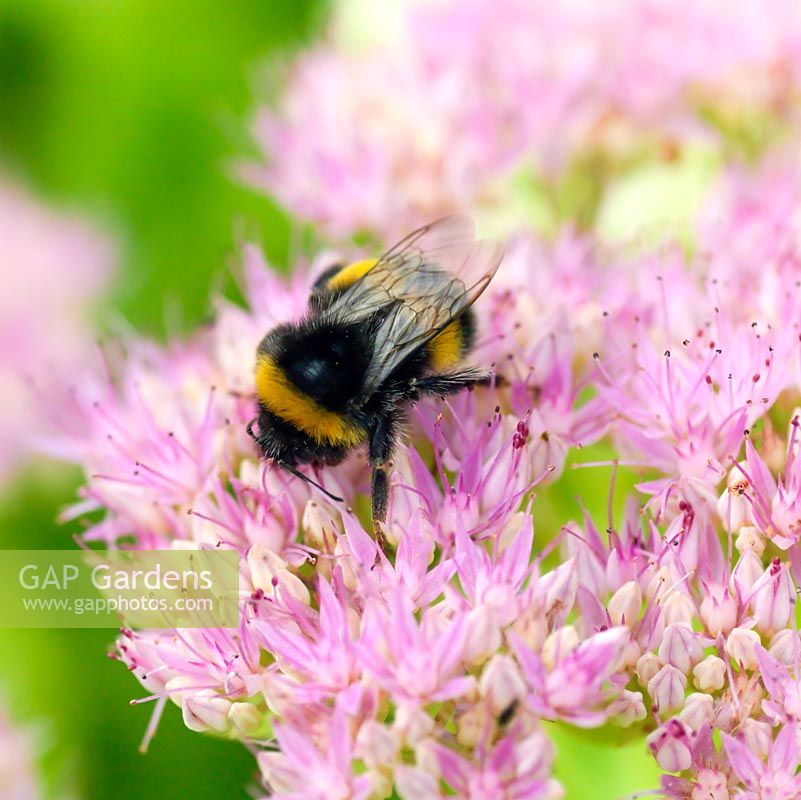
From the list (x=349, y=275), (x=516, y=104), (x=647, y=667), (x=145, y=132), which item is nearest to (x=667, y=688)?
(x=647, y=667)

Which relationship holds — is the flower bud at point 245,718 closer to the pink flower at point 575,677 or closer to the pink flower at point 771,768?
the pink flower at point 575,677

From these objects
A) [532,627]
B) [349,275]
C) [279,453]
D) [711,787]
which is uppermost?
[349,275]

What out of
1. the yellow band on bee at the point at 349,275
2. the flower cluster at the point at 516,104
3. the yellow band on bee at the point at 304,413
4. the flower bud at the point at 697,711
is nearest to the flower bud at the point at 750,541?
the flower bud at the point at 697,711

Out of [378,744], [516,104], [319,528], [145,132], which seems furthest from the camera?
[145,132]

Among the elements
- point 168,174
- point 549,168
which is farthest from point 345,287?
point 168,174

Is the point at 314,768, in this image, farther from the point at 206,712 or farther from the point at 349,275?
the point at 349,275

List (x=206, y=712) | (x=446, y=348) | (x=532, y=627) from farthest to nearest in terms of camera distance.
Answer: (x=446, y=348), (x=206, y=712), (x=532, y=627)
